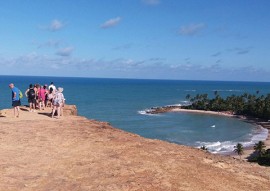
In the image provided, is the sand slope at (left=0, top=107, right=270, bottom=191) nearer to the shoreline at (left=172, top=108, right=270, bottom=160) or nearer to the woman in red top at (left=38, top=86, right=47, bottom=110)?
the woman in red top at (left=38, top=86, right=47, bottom=110)

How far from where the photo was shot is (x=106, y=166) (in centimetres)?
1068

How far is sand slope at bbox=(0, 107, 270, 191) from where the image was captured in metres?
9.41

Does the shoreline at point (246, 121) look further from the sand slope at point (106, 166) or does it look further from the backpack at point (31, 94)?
the sand slope at point (106, 166)

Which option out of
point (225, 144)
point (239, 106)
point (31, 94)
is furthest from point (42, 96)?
point (239, 106)

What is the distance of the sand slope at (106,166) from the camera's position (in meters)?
9.41

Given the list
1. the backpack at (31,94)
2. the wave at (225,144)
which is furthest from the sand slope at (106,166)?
the wave at (225,144)

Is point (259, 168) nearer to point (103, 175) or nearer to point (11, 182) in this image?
point (103, 175)

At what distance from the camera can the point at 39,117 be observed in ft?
62.8

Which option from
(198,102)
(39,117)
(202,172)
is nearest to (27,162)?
(202,172)

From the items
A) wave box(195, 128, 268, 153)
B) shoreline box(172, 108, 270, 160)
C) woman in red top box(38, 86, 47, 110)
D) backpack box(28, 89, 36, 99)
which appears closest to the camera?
backpack box(28, 89, 36, 99)

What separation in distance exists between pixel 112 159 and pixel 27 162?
2515 millimetres

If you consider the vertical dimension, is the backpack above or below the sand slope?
above

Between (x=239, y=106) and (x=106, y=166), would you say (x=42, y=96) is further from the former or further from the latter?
(x=239, y=106)

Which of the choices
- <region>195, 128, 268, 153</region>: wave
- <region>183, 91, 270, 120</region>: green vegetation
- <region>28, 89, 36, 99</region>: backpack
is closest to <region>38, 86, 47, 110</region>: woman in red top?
<region>28, 89, 36, 99</region>: backpack
